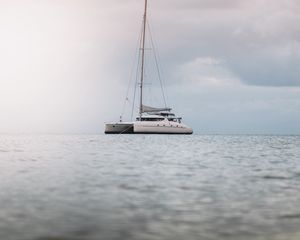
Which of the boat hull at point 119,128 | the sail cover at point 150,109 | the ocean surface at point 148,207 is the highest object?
the sail cover at point 150,109

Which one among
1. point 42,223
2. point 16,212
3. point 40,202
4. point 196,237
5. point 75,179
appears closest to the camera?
point 196,237

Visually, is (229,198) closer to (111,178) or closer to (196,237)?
(196,237)

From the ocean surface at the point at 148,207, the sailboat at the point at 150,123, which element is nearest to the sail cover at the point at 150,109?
the sailboat at the point at 150,123

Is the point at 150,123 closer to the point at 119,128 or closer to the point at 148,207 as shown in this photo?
the point at 119,128

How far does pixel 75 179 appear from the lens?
77.7ft

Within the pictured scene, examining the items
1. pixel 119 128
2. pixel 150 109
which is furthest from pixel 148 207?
pixel 119 128

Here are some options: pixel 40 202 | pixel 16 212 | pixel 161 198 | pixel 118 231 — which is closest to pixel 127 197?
pixel 161 198

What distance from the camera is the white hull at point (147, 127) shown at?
113 m

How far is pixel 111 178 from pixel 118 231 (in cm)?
1244

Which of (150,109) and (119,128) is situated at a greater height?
(150,109)

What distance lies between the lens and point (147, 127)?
11344 cm

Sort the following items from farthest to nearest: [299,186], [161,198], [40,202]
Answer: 1. [299,186]
2. [161,198]
3. [40,202]

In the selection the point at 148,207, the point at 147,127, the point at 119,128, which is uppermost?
the point at 147,127

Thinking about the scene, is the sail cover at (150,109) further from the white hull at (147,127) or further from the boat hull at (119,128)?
the boat hull at (119,128)
